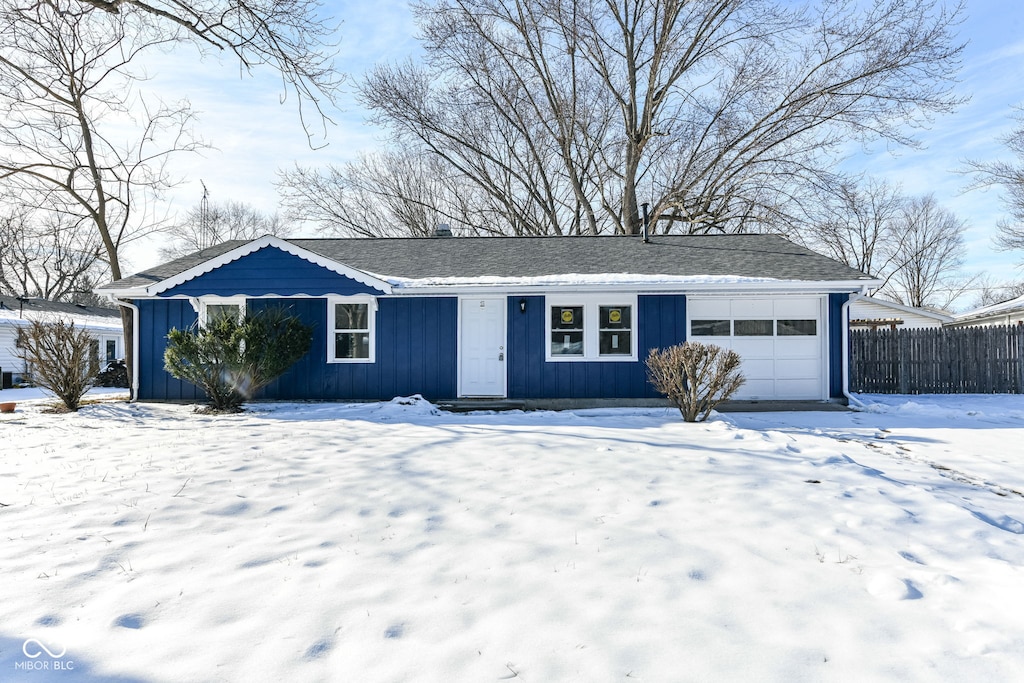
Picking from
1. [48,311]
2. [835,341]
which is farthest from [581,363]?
[48,311]

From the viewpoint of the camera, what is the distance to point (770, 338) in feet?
35.0

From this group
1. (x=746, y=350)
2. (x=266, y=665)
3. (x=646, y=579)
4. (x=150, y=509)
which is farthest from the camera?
(x=746, y=350)

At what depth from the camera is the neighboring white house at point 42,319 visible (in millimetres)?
19047

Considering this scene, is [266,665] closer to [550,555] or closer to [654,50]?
[550,555]

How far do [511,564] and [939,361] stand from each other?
46.9 feet

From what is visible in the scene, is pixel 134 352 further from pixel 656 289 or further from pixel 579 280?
pixel 656 289

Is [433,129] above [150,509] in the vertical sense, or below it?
above

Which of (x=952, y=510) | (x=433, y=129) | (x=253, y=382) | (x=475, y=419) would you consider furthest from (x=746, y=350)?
(x=433, y=129)

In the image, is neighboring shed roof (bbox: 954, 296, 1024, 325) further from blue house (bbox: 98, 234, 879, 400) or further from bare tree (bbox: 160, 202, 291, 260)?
bare tree (bbox: 160, 202, 291, 260)

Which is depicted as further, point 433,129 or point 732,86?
point 433,129

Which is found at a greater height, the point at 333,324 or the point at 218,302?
the point at 218,302

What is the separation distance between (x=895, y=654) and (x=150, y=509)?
450cm

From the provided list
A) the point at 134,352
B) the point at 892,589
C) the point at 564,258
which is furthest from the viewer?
the point at 564,258

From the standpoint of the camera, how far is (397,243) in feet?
45.0
